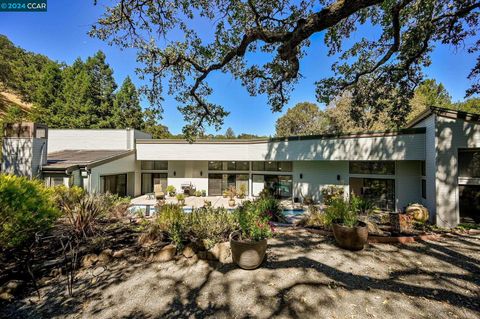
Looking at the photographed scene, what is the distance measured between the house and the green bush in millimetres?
6629

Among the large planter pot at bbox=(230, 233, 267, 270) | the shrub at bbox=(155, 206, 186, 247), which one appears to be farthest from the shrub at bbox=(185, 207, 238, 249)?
the large planter pot at bbox=(230, 233, 267, 270)

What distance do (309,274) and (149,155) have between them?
14906 millimetres

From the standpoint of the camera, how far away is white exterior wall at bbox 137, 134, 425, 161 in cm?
1017

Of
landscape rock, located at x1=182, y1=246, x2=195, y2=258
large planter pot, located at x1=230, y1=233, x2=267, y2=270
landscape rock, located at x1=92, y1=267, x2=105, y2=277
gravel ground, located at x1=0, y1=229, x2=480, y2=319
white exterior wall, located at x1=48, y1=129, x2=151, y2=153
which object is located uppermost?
A: white exterior wall, located at x1=48, y1=129, x2=151, y2=153

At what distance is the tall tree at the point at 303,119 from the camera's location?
34.3m

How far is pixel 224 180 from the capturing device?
17266 millimetres

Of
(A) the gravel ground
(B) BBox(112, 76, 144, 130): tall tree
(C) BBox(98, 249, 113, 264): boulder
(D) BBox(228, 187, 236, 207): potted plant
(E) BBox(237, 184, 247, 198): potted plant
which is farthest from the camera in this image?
(B) BBox(112, 76, 144, 130): tall tree

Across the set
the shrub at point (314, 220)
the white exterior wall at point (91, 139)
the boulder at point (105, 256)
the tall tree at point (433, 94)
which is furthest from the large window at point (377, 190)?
the tall tree at point (433, 94)

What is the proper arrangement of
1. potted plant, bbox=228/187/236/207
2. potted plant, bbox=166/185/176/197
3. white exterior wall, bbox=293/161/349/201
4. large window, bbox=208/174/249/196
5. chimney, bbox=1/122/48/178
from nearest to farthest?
Result: chimney, bbox=1/122/48/178
white exterior wall, bbox=293/161/349/201
potted plant, bbox=228/187/236/207
potted plant, bbox=166/185/176/197
large window, bbox=208/174/249/196

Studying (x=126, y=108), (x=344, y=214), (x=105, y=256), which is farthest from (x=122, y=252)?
(x=126, y=108)

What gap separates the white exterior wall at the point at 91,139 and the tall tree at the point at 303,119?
26.2 m

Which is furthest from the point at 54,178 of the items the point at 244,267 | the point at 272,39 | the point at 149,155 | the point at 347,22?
the point at 347,22

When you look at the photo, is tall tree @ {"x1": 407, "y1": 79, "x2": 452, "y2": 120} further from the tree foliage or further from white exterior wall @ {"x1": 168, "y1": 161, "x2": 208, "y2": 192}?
white exterior wall @ {"x1": 168, "y1": 161, "x2": 208, "y2": 192}

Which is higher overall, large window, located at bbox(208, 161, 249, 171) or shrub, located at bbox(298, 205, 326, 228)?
large window, located at bbox(208, 161, 249, 171)
